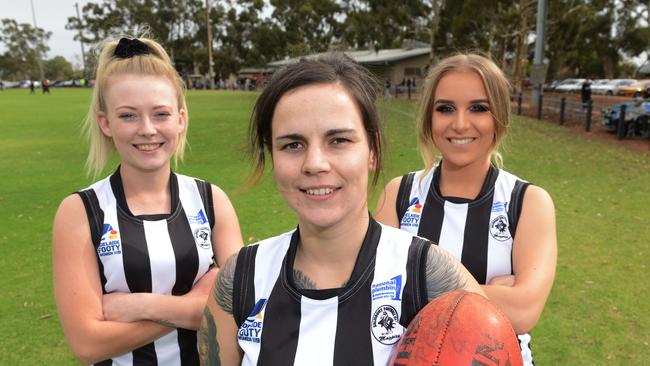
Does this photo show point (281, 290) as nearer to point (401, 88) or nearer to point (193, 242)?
point (193, 242)

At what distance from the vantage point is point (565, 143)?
48.5 ft

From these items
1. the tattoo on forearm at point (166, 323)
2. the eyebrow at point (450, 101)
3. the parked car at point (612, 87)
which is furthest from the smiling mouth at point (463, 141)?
the parked car at point (612, 87)

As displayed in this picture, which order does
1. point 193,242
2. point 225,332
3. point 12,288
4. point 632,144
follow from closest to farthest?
1. point 225,332
2. point 193,242
3. point 12,288
4. point 632,144

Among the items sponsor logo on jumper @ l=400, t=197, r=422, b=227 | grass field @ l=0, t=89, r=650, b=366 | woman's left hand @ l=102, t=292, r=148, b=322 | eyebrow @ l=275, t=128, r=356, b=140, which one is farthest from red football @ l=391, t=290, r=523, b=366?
woman's left hand @ l=102, t=292, r=148, b=322

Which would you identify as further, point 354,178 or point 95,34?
point 95,34

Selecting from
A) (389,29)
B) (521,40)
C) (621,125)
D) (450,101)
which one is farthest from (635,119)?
(389,29)

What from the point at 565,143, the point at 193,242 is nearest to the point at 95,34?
the point at 565,143

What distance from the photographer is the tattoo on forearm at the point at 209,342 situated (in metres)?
1.72

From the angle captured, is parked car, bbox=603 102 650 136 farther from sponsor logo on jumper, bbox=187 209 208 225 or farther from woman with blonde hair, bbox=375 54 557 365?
sponsor logo on jumper, bbox=187 209 208 225

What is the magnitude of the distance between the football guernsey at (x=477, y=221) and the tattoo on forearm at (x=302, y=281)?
0.94 meters

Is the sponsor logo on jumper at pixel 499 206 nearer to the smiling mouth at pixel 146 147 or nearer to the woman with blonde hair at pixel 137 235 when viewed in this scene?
the woman with blonde hair at pixel 137 235

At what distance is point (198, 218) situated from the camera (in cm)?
230

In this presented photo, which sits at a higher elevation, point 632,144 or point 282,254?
point 282,254

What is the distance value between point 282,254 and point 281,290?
0.43 ft
